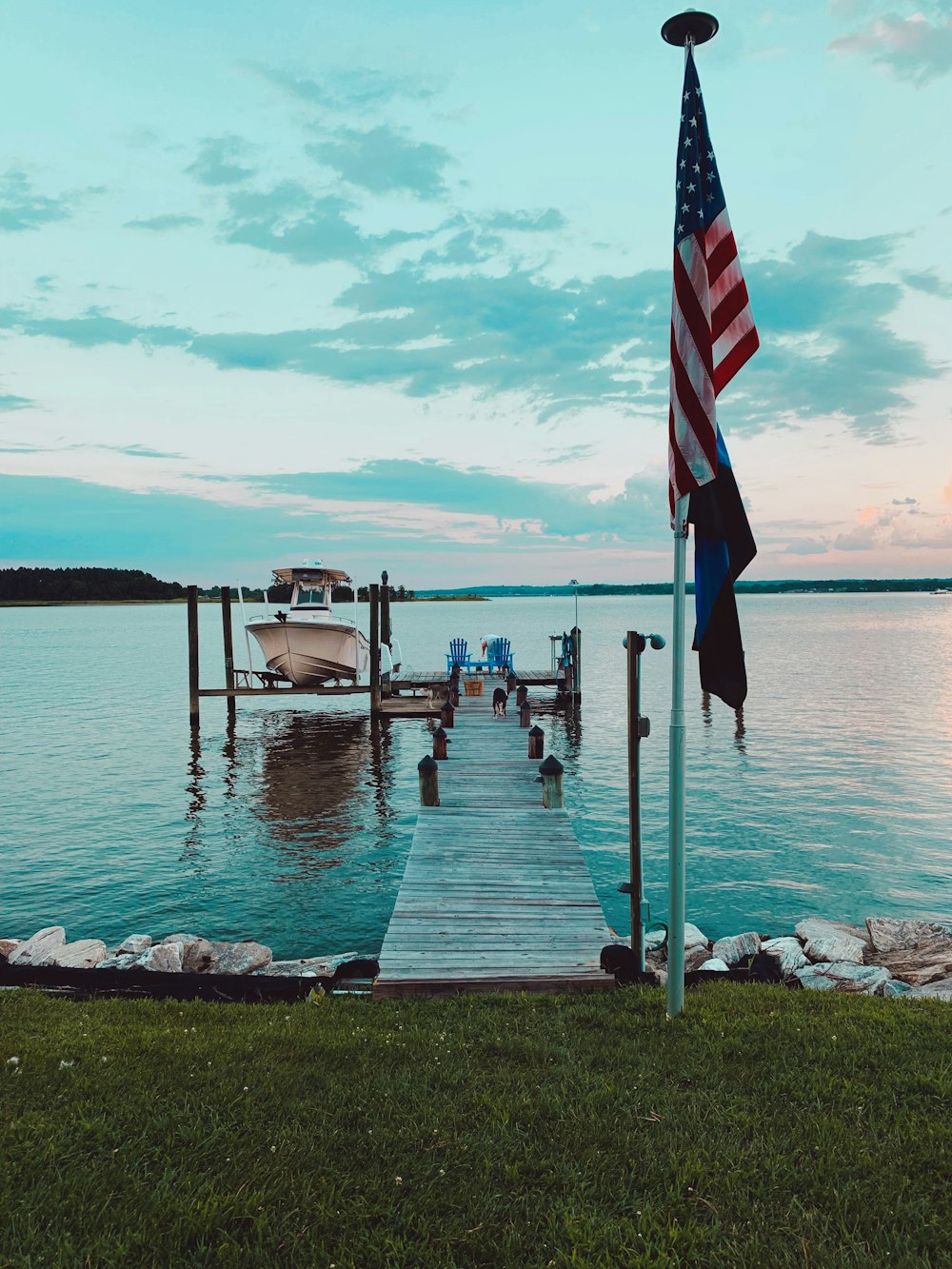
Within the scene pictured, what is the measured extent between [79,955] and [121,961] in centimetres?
53

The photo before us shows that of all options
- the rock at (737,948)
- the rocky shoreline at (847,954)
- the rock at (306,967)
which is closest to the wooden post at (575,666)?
the rocky shoreline at (847,954)

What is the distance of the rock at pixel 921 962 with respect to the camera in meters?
9.93

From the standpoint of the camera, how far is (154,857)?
55.3ft

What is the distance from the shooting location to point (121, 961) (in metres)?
10.6

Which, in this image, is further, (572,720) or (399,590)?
(399,590)

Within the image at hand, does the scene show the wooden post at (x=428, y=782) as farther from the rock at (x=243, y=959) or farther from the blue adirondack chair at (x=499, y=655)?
the blue adirondack chair at (x=499, y=655)

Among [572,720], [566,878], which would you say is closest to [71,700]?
[572,720]

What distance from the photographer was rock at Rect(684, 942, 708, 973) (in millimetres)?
10594

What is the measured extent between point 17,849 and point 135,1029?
13696 millimetres

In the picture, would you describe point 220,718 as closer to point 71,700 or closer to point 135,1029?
point 71,700

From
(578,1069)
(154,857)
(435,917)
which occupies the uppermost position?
(578,1069)

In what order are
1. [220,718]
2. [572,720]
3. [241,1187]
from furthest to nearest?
[220,718], [572,720], [241,1187]

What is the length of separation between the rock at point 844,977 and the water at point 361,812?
9.62 ft

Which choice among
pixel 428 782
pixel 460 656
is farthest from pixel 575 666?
pixel 428 782
